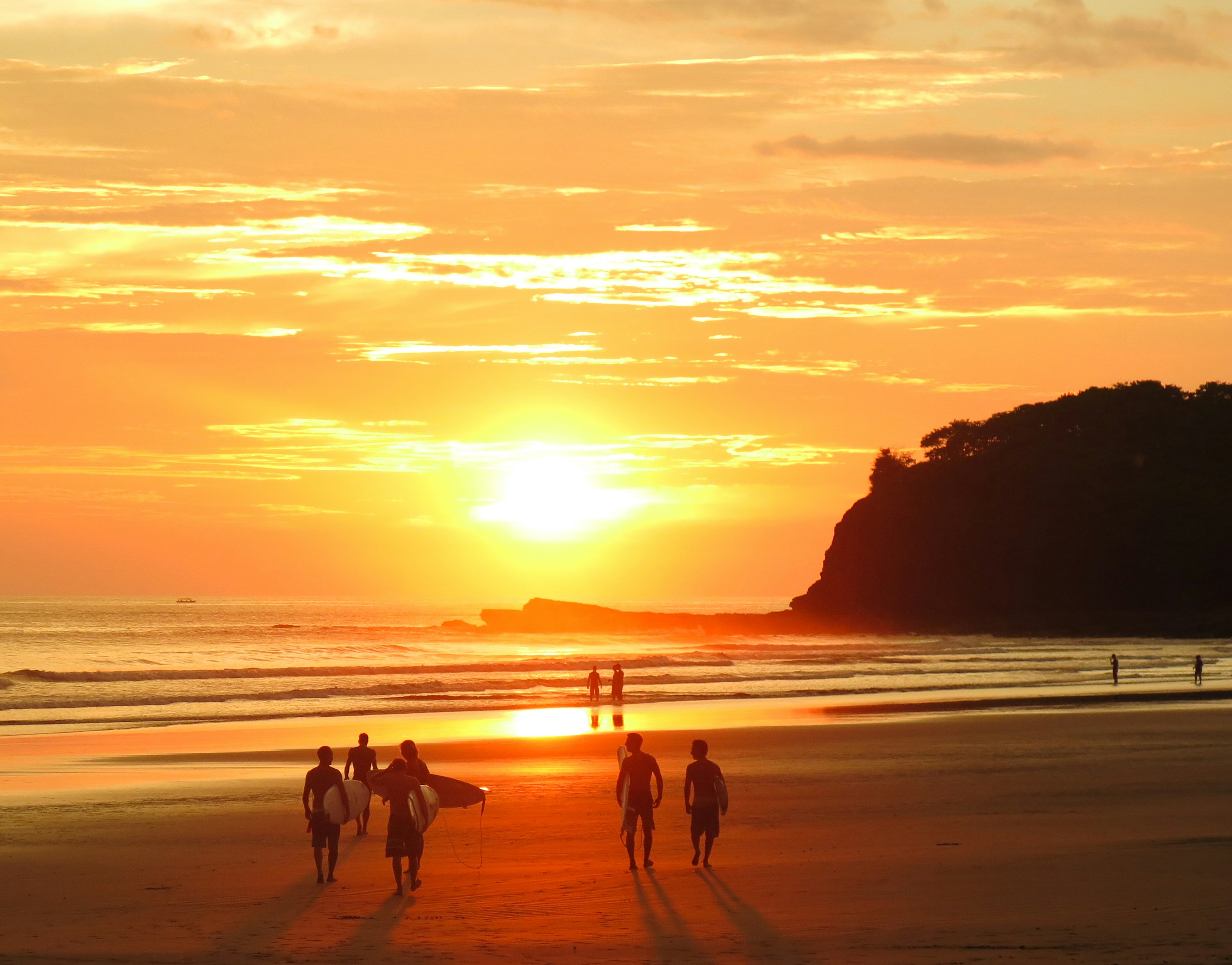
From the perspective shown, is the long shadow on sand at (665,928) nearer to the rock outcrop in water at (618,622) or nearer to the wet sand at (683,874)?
the wet sand at (683,874)

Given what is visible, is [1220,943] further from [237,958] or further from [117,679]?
[117,679]

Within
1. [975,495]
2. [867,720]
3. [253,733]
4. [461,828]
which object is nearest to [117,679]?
[253,733]

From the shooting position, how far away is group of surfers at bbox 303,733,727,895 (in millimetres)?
12531

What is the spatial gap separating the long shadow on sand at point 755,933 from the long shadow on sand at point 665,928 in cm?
42

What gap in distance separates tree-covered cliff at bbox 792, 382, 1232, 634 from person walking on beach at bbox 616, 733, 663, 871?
87.4 m

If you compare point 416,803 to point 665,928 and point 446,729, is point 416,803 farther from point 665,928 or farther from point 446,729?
point 446,729

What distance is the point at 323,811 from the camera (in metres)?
12.8

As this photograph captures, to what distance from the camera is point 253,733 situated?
29641mm

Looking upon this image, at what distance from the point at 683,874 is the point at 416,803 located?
2960 mm

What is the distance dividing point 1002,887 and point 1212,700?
2746 cm

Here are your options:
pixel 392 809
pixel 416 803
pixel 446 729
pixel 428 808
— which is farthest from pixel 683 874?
pixel 446 729

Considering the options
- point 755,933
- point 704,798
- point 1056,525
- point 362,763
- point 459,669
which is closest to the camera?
point 755,933

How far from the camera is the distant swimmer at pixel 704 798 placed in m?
13.0

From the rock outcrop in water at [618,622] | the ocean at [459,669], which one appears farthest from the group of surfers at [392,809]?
the rock outcrop in water at [618,622]
